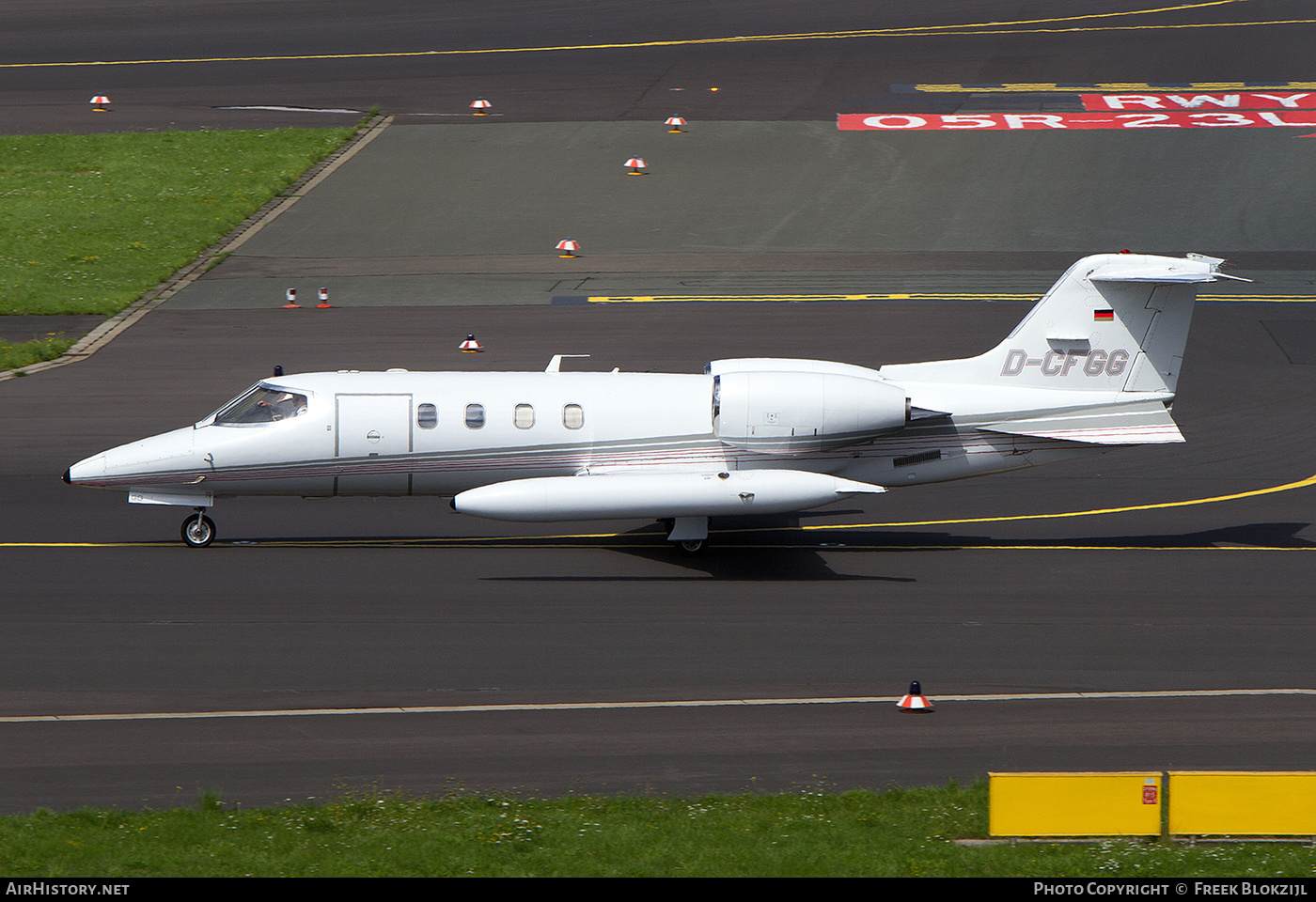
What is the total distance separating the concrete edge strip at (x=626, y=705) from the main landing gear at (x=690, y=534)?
5.63 meters

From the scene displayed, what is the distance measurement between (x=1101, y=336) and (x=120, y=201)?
30.9 metres

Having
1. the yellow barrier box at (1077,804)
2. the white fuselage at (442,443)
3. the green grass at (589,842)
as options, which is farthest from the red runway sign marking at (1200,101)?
the yellow barrier box at (1077,804)

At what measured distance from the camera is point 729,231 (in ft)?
138

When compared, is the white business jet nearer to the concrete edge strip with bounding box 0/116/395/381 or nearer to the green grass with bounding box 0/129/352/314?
the concrete edge strip with bounding box 0/116/395/381

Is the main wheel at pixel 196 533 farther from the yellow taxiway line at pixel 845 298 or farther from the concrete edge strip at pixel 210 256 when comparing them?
the yellow taxiway line at pixel 845 298

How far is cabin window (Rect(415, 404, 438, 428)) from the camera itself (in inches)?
910

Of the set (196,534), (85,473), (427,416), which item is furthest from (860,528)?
(85,473)

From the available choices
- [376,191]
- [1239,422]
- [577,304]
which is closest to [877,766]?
[1239,422]

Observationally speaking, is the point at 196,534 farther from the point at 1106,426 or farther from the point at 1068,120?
the point at 1068,120

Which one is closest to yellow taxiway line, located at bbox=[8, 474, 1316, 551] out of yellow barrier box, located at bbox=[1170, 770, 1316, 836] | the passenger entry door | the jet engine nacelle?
the passenger entry door

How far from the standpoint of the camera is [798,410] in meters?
23.0

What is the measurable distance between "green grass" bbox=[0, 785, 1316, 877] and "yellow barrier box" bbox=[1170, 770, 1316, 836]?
0.17 metres

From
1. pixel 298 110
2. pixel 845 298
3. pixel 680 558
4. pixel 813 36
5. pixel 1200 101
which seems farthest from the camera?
pixel 813 36

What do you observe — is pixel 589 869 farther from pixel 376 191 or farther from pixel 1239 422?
pixel 376 191
